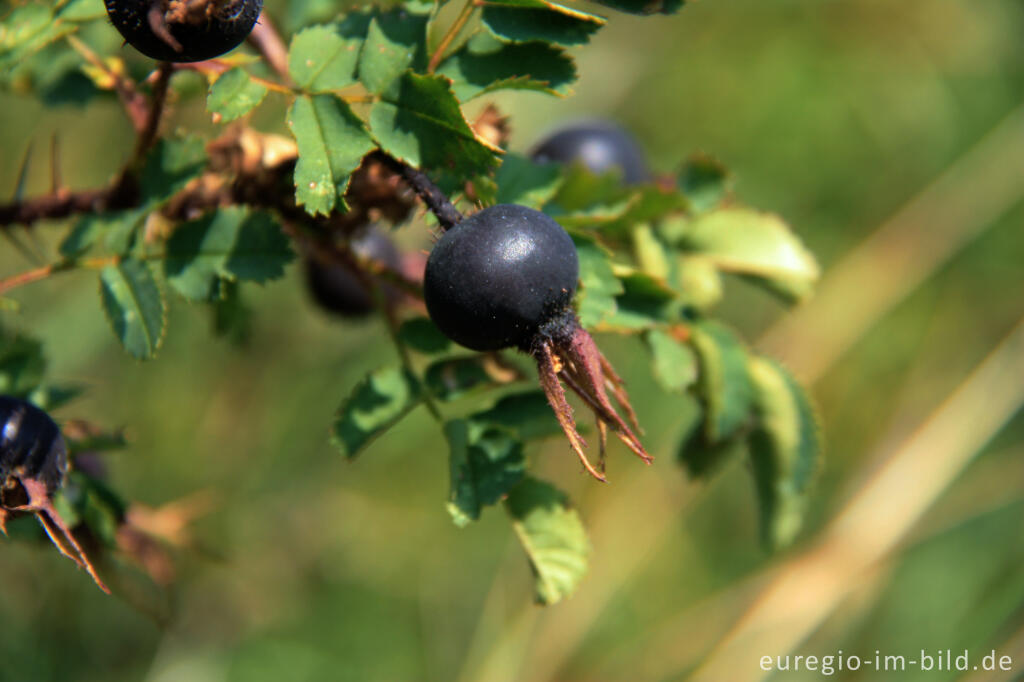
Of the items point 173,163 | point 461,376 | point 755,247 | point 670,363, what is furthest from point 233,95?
point 755,247

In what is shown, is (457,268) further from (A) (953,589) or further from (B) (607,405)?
(A) (953,589)

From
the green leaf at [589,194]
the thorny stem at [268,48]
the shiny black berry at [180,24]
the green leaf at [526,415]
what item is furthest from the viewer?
the thorny stem at [268,48]

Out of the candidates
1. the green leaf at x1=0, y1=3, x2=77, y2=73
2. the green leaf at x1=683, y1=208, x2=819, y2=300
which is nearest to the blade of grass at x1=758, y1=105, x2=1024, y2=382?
the green leaf at x1=683, y1=208, x2=819, y2=300

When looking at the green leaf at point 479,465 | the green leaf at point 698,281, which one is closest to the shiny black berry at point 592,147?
the green leaf at point 698,281

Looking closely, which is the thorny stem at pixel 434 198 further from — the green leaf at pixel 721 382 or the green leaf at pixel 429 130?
the green leaf at pixel 721 382

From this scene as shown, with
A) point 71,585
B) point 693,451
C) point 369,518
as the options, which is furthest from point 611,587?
point 71,585

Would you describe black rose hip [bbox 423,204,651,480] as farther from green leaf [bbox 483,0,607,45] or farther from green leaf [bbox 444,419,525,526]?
green leaf [bbox 483,0,607,45]

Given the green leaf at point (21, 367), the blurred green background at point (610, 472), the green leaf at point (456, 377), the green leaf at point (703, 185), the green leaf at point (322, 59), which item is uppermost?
the green leaf at point (322, 59)
